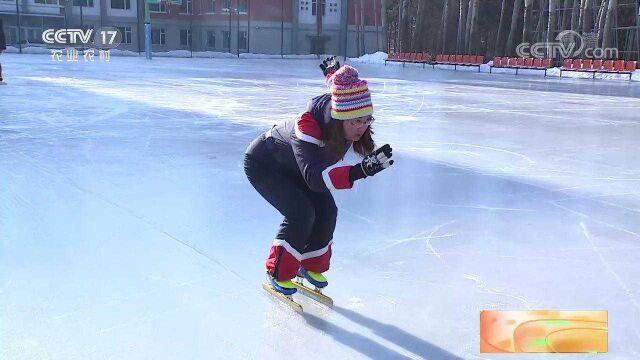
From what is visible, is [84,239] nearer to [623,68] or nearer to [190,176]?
[190,176]

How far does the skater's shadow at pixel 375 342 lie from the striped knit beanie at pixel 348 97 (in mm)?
864

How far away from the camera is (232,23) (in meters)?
50.4

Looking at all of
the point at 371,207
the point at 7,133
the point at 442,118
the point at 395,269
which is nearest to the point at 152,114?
the point at 7,133

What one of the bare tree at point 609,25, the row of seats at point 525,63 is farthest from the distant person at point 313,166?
the bare tree at point 609,25

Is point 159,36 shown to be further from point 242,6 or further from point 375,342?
point 375,342

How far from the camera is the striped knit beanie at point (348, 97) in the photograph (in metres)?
2.56

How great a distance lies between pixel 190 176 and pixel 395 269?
8.52 feet

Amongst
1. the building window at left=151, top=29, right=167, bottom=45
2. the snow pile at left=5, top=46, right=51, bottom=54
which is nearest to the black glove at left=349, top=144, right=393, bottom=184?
the snow pile at left=5, top=46, right=51, bottom=54

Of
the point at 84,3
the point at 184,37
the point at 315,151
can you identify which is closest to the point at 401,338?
the point at 315,151

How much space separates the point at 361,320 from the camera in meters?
2.83

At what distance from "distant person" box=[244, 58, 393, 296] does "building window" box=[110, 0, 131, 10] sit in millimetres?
49788

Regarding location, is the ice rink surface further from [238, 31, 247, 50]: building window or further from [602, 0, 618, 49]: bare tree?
[238, 31, 247, 50]: building window

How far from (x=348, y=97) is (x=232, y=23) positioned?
163 ft

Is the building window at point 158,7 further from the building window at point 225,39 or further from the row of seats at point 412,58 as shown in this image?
the row of seats at point 412,58
